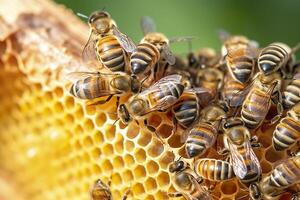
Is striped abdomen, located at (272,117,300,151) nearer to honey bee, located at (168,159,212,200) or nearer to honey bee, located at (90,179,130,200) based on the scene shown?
honey bee, located at (168,159,212,200)

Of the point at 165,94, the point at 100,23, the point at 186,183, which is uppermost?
the point at 100,23

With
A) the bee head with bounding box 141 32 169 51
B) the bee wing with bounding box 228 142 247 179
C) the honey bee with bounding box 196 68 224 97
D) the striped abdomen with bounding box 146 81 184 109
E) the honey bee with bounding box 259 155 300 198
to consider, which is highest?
the bee head with bounding box 141 32 169 51

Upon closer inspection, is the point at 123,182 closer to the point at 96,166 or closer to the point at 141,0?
the point at 96,166

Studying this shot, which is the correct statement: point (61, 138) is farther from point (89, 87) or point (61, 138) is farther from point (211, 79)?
point (211, 79)

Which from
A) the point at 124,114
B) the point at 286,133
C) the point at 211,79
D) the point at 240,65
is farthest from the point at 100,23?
the point at 286,133

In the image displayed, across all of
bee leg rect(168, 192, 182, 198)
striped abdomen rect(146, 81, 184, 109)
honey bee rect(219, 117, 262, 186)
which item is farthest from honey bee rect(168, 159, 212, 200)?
striped abdomen rect(146, 81, 184, 109)

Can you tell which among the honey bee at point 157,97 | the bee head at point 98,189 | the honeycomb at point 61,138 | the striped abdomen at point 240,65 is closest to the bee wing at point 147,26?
the honeycomb at point 61,138
